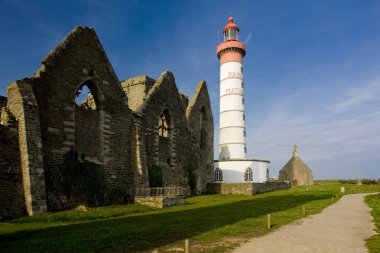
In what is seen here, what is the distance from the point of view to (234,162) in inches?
1486

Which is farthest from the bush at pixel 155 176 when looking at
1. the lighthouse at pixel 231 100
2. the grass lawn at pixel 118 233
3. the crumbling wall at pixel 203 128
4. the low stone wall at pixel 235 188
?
the lighthouse at pixel 231 100

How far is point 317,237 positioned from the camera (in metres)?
9.56

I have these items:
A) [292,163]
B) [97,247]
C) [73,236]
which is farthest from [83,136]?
[292,163]

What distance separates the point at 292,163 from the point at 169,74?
42.0 meters

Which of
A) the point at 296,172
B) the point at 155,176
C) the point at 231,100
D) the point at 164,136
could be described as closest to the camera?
the point at 155,176

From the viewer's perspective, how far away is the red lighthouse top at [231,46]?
134 feet

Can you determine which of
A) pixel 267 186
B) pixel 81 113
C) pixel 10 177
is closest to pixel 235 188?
pixel 267 186

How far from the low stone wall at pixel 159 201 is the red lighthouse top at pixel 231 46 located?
26227mm

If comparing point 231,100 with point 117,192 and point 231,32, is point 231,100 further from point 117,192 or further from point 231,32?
point 117,192

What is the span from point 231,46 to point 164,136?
20264 mm

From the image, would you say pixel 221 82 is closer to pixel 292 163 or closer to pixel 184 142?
pixel 184 142

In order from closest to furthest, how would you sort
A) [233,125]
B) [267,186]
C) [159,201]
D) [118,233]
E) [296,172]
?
[118,233], [159,201], [267,186], [233,125], [296,172]

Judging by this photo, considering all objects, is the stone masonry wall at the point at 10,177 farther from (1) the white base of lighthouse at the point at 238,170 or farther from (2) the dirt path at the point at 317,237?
(1) the white base of lighthouse at the point at 238,170

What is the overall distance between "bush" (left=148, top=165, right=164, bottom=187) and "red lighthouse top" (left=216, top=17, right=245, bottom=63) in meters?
23.1
